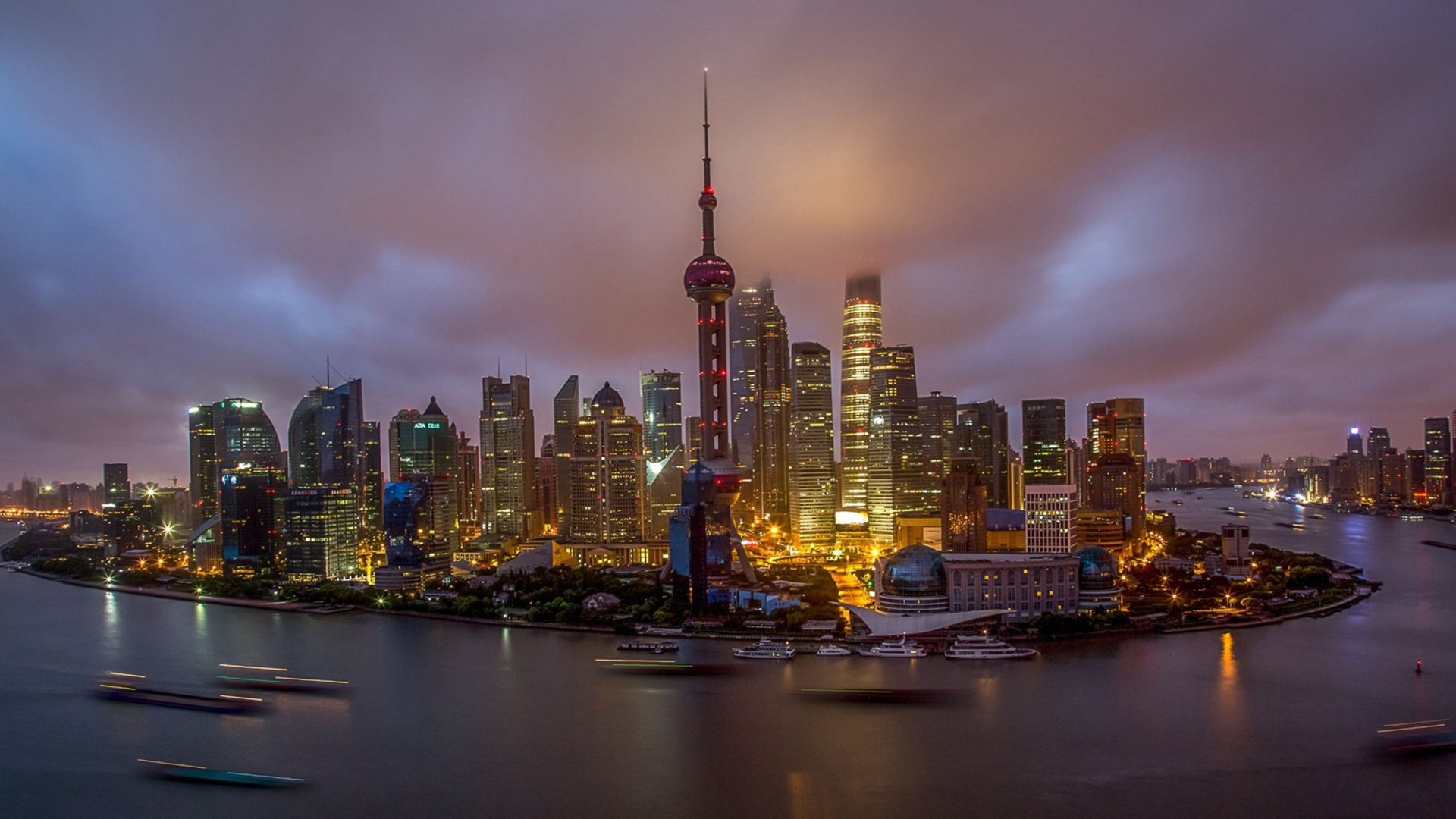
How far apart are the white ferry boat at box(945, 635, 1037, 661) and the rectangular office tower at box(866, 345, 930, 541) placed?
20.2 meters

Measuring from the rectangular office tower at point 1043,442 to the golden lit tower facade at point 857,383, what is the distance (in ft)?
28.2

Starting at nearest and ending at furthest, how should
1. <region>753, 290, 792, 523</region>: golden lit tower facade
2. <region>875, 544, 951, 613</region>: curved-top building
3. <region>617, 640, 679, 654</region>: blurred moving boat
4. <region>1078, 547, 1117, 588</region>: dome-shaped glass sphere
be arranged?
<region>617, 640, 679, 654</region>: blurred moving boat < <region>875, 544, 951, 613</region>: curved-top building < <region>1078, 547, 1117, 588</region>: dome-shaped glass sphere < <region>753, 290, 792, 523</region>: golden lit tower facade

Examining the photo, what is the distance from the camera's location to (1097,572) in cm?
1995

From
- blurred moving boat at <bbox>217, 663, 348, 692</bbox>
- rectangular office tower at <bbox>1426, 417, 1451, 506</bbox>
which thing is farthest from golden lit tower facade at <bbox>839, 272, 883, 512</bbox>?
rectangular office tower at <bbox>1426, 417, 1451, 506</bbox>

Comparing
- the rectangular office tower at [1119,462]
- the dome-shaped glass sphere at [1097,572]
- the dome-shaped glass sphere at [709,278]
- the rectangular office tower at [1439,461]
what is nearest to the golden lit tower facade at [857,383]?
the rectangular office tower at [1119,462]

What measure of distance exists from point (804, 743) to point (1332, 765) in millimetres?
6279

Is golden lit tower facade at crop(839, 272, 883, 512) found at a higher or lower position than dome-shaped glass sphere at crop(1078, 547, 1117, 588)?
higher

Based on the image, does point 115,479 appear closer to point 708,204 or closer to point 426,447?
point 426,447

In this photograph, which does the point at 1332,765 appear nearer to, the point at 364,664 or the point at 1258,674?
the point at 1258,674

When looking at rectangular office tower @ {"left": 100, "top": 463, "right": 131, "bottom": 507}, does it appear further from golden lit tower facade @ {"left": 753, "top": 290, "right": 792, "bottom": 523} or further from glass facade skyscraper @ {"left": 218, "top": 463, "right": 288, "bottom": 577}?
golden lit tower facade @ {"left": 753, "top": 290, "right": 792, "bottom": 523}

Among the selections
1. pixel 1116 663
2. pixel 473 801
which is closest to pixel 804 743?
pixel 473 801

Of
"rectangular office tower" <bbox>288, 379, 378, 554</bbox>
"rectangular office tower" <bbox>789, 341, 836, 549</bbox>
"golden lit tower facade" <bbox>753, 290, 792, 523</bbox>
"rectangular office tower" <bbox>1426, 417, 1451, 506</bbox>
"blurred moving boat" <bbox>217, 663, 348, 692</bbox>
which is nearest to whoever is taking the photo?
"blurred moving boat" <bbox>217, 663, 348, 692</bbox>

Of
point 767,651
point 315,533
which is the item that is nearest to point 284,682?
point 767,651

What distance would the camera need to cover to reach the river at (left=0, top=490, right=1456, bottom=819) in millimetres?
9438
